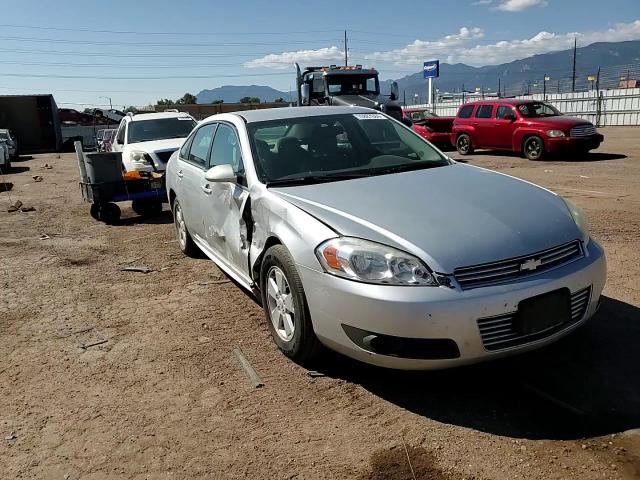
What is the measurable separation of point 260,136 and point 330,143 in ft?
1.81

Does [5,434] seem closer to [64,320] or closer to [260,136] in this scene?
[64,320]

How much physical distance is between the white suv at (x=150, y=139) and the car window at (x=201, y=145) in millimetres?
4816

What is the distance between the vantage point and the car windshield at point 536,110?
50.4ft

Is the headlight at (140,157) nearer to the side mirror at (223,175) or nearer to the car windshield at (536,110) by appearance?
the side mirror at (223,175)

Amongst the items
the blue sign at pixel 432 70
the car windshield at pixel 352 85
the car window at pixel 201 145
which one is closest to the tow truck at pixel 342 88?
the car windshield at pixel 352 85

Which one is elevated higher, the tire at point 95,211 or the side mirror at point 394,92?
the side mirror at point 394,92

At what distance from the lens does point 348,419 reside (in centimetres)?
301

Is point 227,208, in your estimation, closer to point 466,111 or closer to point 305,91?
point 305,91

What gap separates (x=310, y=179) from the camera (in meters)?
3.92

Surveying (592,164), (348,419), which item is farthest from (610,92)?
(348,419)

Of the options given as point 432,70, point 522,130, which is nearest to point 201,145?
point 522,130

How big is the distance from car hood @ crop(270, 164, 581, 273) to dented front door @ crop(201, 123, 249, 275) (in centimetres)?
53

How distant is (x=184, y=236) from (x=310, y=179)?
286 centimetres

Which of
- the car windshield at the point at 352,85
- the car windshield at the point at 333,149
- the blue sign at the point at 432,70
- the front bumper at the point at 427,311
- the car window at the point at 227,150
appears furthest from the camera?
the blue sign at the point at 432,70
